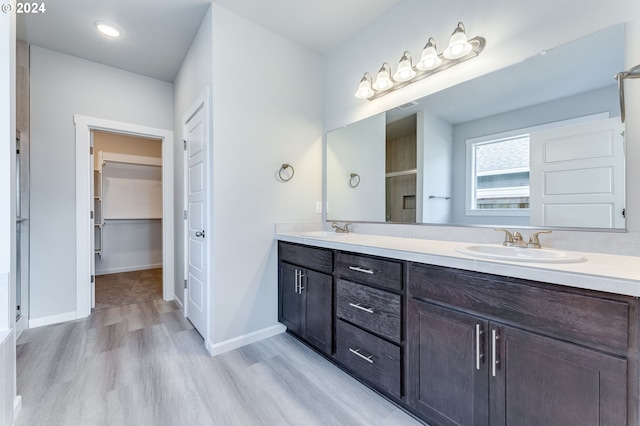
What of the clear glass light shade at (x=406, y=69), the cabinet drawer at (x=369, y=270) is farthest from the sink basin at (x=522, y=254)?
the clear glass light shade at (x=406, y=69)

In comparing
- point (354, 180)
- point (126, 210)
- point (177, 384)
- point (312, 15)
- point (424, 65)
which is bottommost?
point (177, 384)

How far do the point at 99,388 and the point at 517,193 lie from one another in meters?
2.73

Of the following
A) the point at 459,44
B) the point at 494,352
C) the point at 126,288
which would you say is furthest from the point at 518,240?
the point at 126,288

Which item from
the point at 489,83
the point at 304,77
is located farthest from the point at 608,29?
the point at 304,77

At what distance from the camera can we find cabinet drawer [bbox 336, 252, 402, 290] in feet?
4.73

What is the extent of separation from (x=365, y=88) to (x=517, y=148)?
1.17 meters

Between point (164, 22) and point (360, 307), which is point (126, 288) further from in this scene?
point (360, 307)

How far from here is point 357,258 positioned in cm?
166

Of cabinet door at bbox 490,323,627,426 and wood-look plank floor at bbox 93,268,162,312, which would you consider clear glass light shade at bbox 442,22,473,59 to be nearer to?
cabinet door at bbox 490,323,627,426

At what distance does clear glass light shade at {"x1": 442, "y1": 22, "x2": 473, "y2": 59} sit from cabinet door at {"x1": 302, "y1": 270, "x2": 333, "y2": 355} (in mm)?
1599

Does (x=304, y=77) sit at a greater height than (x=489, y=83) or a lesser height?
greater

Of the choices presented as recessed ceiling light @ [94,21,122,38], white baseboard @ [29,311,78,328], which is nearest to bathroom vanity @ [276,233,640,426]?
recessed ceiling light @ [94,21,122,38]

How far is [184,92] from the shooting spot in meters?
2.80

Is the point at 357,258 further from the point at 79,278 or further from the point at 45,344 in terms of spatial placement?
the point at 79,278
